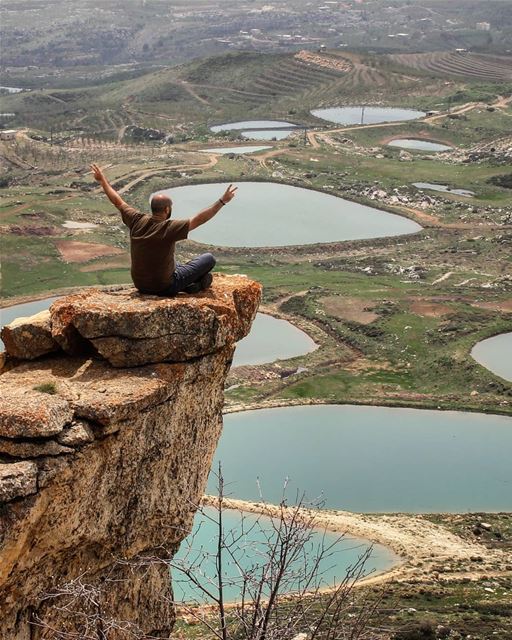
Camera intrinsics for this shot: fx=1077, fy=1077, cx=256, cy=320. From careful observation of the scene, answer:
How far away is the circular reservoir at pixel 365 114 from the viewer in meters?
122

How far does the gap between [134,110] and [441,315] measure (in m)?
87.3

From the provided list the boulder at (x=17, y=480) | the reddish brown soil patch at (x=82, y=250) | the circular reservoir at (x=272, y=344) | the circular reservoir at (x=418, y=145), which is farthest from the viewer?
the circular reservoir at (x=418, y=145)

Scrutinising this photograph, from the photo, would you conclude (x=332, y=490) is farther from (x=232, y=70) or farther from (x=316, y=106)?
(x=232, y=70)

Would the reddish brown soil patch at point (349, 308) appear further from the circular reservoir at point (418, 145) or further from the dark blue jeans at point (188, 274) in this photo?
the circular reservoir at point (418, 145)

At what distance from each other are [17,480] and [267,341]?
3893 centimetres

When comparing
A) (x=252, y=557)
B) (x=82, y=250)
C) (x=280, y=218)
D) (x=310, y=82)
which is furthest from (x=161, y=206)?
(x=310, y=82)

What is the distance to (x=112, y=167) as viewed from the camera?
91.4 m

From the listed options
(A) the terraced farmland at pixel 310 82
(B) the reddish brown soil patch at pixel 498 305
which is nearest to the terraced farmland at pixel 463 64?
(A) the terraced farmland at pixel 310 82

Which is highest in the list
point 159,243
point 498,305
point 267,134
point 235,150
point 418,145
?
point 159,243

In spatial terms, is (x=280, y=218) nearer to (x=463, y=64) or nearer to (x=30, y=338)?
(x=30, y=338)

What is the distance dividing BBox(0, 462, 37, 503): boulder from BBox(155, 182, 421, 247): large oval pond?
58335 mm

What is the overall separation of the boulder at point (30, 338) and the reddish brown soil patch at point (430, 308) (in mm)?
39832

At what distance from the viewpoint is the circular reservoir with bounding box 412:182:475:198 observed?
3297 inches

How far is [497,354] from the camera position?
4662 cm
